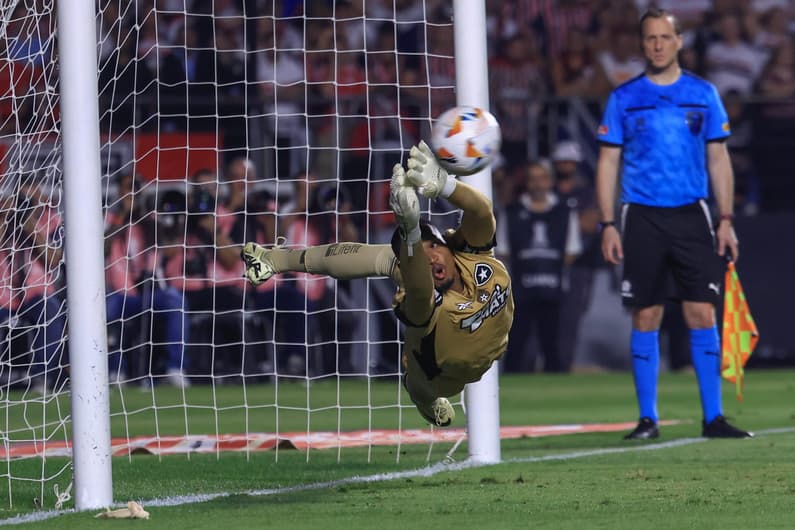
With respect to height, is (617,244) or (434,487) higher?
(617,244)

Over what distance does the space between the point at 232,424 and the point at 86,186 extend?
5.19m

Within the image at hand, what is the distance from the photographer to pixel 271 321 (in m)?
14.2

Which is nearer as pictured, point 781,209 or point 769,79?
point 781,209

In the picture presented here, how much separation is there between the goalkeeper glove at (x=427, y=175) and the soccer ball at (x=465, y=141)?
0.38 ft

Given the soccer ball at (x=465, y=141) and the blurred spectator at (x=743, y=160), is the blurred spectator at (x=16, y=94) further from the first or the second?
the blurred spectator at (x=743, y=160)

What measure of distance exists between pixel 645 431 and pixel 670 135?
189 centimetres

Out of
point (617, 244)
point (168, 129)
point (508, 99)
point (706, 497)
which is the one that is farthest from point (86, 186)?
point (508, 99)

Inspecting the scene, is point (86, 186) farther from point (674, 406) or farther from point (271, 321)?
point (271, 321)

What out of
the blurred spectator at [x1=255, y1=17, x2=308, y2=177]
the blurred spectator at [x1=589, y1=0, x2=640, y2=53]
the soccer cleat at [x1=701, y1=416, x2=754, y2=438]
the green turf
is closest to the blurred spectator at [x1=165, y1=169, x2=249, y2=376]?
the blurred spectator at [x1=255, y1=17, x2=308, y2=177]

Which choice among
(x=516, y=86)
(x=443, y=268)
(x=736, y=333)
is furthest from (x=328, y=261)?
(x=516, y=86)

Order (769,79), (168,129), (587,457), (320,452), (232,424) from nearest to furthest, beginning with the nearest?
(587,457)
(320,452)
(232,424)
(168,129)
(769,79)

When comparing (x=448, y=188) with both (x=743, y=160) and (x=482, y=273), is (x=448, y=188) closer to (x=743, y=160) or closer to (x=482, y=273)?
(x=482, y=273)

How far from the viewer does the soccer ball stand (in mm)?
6090

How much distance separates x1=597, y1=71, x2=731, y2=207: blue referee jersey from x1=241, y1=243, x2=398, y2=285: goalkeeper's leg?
3.03 m
